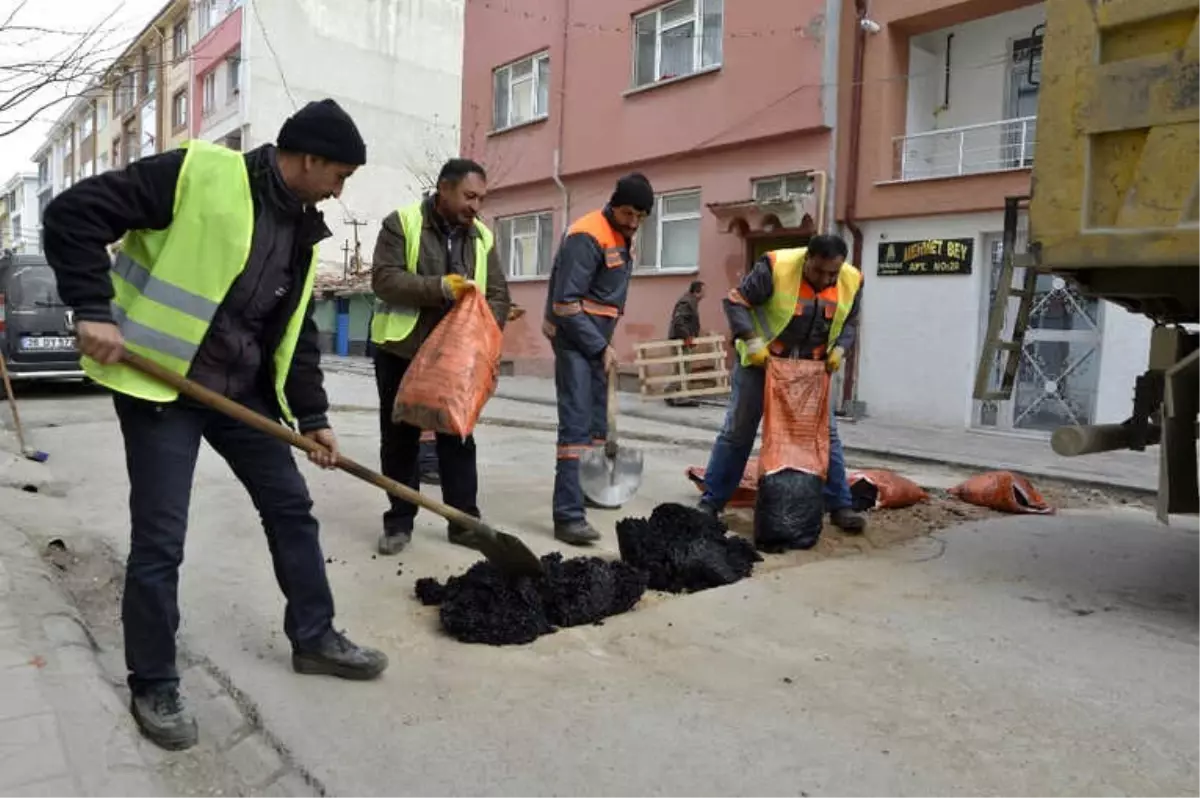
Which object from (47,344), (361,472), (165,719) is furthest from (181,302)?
(47,344)

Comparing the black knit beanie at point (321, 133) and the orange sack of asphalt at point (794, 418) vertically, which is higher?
the black knit beanie at point (321, 133)

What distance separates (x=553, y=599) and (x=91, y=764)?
1601mm

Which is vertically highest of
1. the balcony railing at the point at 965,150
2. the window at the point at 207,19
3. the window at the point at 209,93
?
the window at the point at 207,19

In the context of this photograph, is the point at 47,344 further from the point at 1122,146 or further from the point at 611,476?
the point at 1122,146

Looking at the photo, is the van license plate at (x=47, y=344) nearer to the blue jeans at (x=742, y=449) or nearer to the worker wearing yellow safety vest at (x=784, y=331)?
the blue jeans at (x=742, y=449)

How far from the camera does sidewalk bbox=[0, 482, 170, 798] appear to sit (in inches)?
87.4

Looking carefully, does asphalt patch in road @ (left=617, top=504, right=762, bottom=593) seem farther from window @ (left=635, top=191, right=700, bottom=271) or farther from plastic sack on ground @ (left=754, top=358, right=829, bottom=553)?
window @ (left=635, top=191, right=700, bottom=271)

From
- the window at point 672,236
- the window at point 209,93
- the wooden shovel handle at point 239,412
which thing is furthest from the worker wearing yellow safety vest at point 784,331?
the window at point 209,93

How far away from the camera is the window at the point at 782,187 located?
12047 millimetres

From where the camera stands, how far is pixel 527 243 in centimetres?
1778

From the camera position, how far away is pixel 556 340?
4844mm

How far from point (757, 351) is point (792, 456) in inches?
22.5

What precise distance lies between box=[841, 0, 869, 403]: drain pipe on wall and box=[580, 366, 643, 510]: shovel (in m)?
7.02

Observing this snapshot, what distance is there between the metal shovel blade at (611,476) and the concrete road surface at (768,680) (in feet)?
1.81
